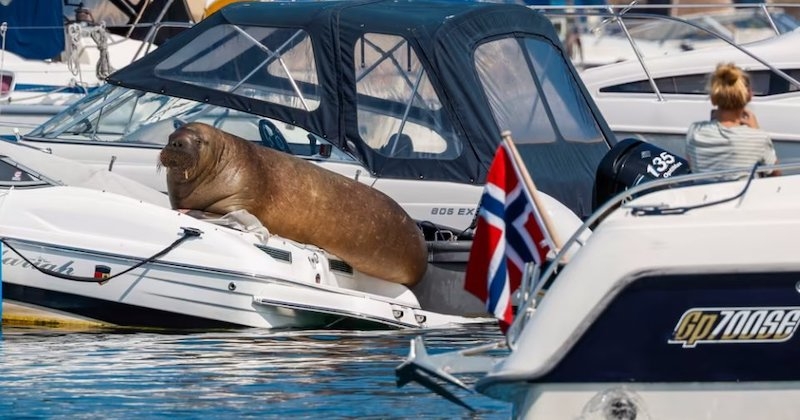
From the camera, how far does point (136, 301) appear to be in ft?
34.0

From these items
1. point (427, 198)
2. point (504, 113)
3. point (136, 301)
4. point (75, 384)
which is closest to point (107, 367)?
point (75, 384)

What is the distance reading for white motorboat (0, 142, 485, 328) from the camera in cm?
1020

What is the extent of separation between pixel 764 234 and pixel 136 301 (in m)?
5.25

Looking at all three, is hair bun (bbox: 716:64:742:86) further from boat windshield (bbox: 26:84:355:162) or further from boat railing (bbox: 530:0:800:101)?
boat railing (bbox: 530:0:800:101)

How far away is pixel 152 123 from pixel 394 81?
6.45 feet

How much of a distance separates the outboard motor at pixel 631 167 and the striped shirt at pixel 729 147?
274 cm

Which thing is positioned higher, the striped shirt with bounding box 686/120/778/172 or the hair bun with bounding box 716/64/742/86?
the hair bun with bounding box 716/64/742/86

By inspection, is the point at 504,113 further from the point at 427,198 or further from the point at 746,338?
the point at 746,338

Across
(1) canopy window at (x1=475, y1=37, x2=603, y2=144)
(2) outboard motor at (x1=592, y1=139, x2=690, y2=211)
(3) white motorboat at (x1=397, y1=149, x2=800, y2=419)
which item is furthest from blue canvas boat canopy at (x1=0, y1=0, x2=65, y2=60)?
(3) white motorboat at (x1=397, y1=149, x2=800, y2=419)

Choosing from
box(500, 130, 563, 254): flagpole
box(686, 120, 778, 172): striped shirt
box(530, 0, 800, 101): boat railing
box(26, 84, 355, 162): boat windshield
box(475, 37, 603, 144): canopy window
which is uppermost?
box(530, 0, 800, 101): boat railing

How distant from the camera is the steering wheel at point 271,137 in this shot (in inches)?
487

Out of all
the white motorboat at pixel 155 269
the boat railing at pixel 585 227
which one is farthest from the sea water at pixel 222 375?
the boat railing at pixel 585 227

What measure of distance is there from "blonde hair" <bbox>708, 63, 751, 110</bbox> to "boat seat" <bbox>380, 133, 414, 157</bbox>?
550 cm

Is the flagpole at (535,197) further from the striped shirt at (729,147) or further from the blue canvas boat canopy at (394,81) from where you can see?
the blue canvas boat canopy at (394,81)
